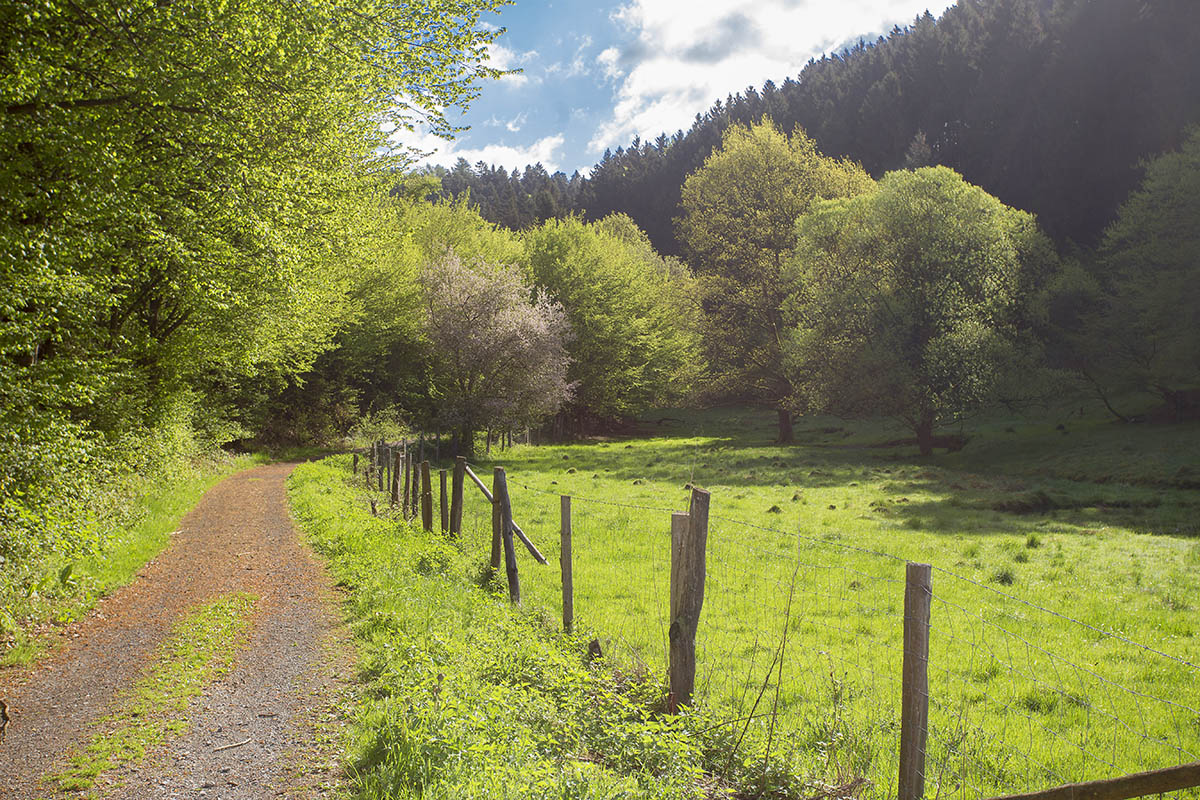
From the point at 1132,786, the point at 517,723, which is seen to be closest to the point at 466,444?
the point at 517,723

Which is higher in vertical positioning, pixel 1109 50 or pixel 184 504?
pixel 1109 50

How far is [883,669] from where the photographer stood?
9062 millimetres

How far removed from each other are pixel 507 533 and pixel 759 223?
39411 millimetres

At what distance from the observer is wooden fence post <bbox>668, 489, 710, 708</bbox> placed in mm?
6469

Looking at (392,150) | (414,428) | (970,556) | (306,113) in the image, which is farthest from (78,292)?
(414,428)

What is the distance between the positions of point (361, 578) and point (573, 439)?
4033 centimetres

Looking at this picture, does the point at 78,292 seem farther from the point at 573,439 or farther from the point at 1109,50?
the point at 1109,50

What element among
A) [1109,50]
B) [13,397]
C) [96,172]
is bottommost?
[13,397]

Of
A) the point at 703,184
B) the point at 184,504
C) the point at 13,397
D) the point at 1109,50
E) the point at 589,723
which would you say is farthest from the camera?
the point at 1109,50

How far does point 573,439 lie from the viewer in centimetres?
5156

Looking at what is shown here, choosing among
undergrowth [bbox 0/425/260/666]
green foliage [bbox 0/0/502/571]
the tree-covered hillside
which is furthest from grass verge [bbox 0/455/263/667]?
the tree-covered hillside

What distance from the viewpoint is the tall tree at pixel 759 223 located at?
45.5 meters

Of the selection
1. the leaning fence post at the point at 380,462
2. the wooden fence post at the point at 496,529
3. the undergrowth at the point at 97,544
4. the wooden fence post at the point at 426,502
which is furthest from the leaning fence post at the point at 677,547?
the leaning fence post at the point at 380,462

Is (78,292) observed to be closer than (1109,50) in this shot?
Yes
